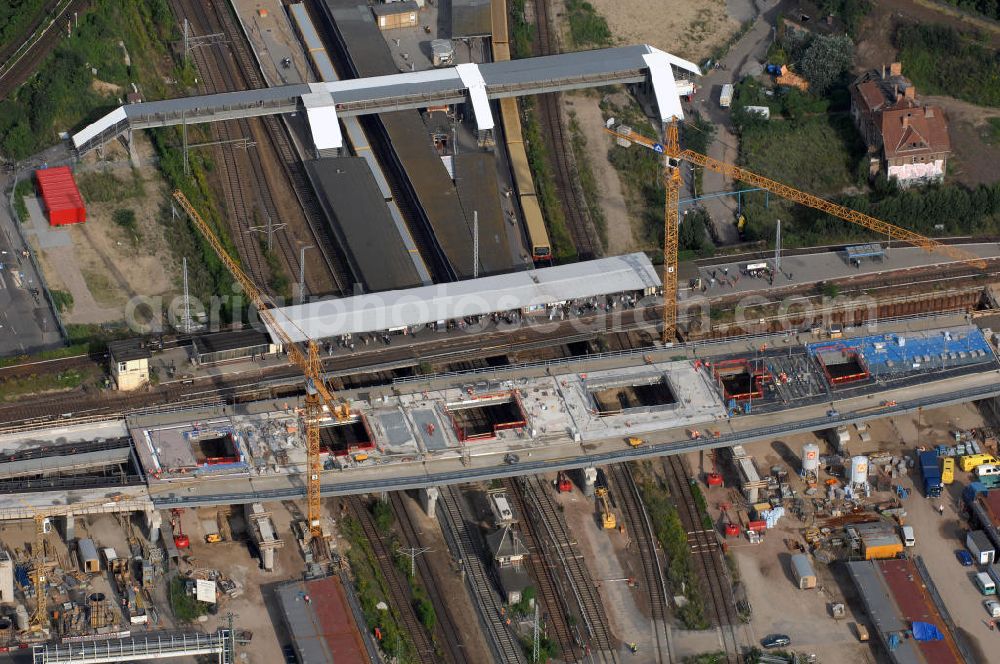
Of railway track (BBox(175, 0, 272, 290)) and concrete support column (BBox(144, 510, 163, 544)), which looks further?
railway track (BBox(175, 0, 272, 290))

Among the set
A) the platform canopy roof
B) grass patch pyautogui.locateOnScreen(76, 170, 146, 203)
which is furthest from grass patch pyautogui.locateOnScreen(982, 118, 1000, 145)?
grass patch pyautogui.locateOnScreen(76, 170, 146, 203)

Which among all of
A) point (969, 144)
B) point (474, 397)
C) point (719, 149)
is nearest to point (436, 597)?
point (474, 397)

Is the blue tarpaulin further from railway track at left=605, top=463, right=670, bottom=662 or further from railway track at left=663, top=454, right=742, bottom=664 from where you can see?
railway track at left=605, top=463, right=670, bottom=662

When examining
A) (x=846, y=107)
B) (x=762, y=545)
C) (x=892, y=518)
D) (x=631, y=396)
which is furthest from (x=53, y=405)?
(x=846, y=107)

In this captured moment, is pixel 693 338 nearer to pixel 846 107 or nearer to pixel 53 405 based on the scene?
pixel 846 107

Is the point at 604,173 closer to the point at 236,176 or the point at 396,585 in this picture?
the point at 236,176

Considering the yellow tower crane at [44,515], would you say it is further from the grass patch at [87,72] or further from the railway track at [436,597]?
the grass patch at [87,72]

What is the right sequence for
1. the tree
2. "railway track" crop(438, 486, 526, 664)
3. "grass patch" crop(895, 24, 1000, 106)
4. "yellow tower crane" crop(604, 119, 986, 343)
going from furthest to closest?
"grass patch" crop(895, 24, 1000, 106) → the tree → "yellow tower crane" crop(604, 119, 986, 343) → "railway track" crop(438, 486, 526, 664)

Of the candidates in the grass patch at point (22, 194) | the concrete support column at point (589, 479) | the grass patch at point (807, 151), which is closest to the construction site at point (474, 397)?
the concrete support column at point (589, 479)
